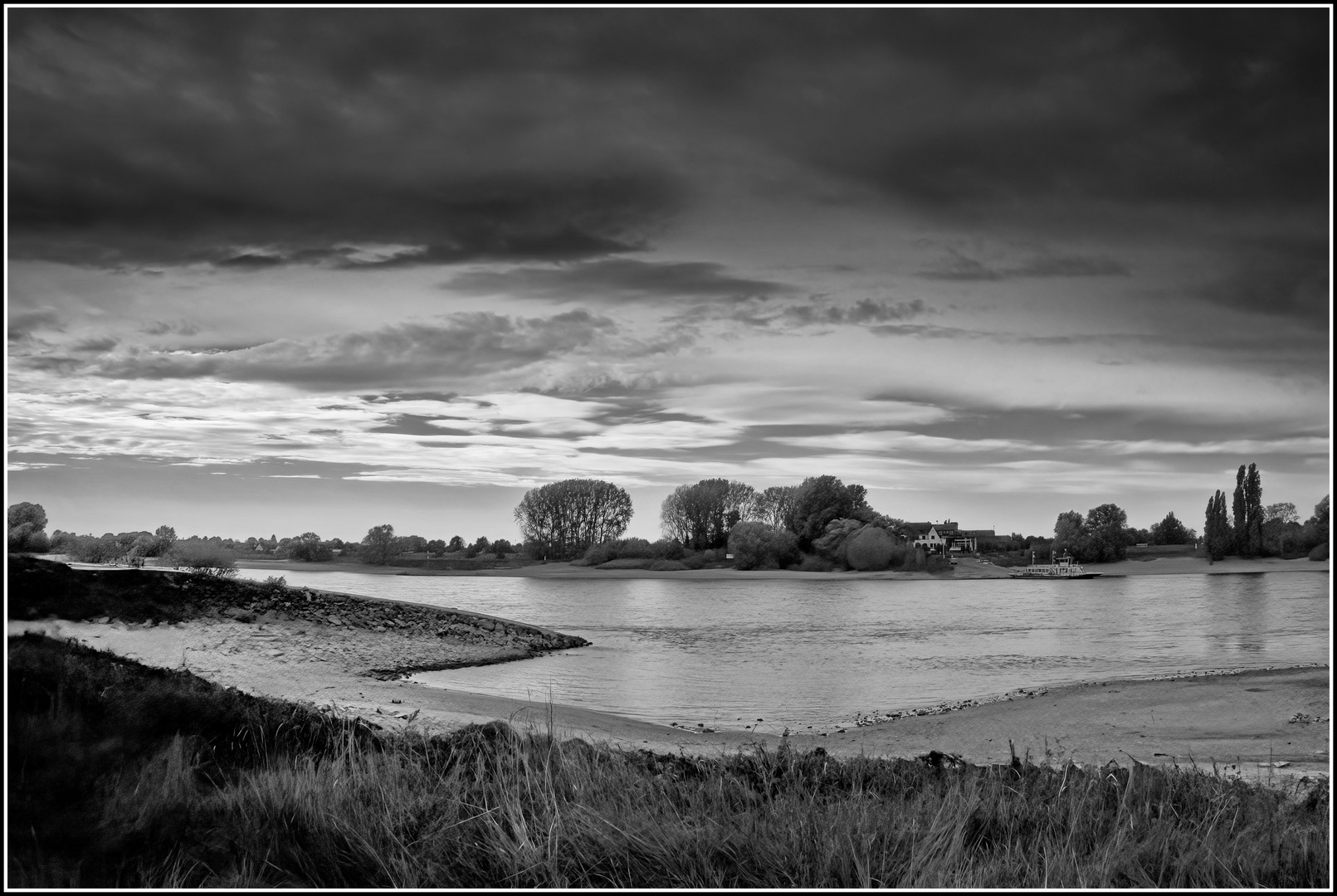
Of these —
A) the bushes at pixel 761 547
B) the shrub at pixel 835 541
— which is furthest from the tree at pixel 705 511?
the shrub at pixel 835 541

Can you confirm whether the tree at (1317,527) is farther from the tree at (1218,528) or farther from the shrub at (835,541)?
A: the shrub at (835,541)

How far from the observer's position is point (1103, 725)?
11.0m

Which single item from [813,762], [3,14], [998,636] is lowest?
[998,636]

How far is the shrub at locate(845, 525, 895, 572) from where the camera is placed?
80.5 meters

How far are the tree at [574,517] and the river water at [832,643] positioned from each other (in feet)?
8.96

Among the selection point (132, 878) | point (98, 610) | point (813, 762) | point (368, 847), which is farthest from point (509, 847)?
point (98, 610)

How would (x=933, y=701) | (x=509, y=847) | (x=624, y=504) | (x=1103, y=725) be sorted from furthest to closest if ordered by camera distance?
(x=624, y=504), (x=933, y=701), (x=1103, y=725), (x=509, y=847)

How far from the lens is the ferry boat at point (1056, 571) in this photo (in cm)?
8000

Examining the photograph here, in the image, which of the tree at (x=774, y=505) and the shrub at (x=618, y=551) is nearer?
the shrub at (x=618, y=551)

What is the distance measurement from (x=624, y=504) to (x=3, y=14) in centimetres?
3145

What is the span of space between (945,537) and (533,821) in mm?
94661

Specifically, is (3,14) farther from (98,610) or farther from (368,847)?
(368,847)

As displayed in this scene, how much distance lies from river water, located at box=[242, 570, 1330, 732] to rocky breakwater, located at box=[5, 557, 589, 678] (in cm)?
94

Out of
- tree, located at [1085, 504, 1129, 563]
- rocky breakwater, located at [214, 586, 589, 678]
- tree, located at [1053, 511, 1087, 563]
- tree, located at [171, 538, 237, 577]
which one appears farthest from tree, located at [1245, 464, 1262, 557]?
tree, located at [1053, 511, 1087, 563]
